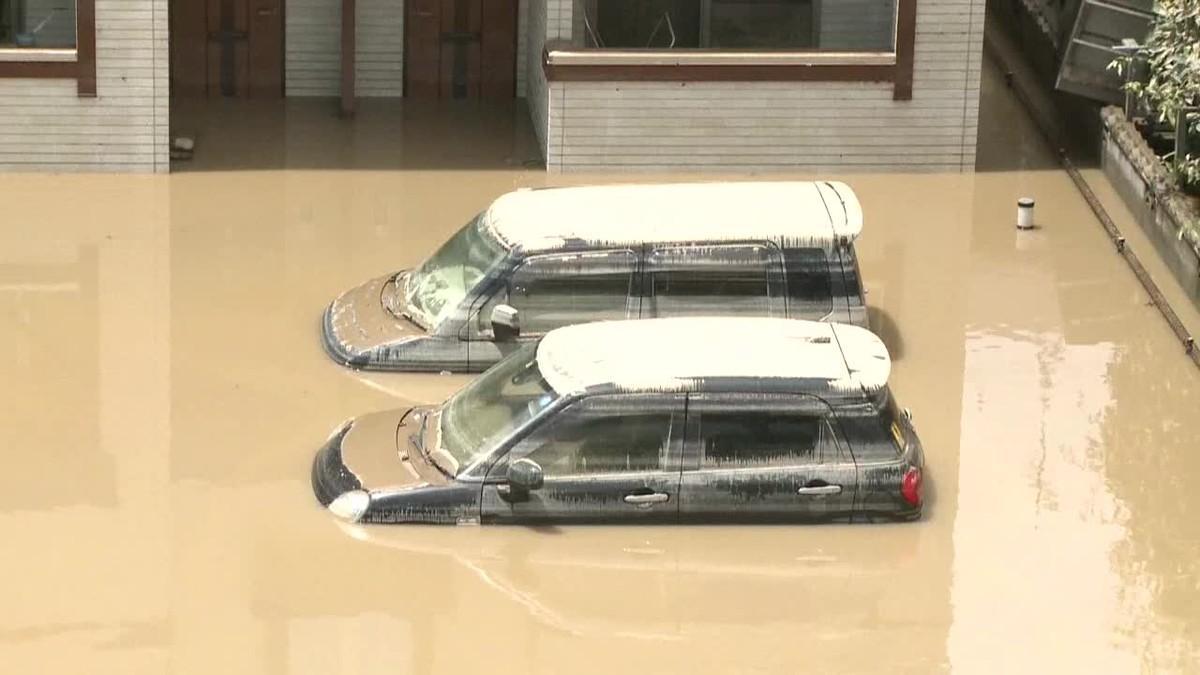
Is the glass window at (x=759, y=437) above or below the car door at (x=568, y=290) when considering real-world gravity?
below

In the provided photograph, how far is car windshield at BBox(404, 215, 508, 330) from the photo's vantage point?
16.0m

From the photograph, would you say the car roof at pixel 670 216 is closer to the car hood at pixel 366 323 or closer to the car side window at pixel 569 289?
the car side window at pixel 569 289

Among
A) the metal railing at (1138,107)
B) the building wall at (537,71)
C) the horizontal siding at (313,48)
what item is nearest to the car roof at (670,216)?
the metal railing at (1138,107)

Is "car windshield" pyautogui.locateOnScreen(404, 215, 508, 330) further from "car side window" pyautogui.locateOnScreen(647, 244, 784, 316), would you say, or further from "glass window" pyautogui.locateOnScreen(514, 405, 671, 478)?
"glass window" pyautogui.locateOnScreen(514, 405, 671, 478)

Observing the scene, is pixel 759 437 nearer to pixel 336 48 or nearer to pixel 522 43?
pixel 522 43

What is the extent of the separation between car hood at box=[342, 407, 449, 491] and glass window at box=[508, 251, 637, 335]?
144 cm

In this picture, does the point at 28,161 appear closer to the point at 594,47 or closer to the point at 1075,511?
the point at 594,47

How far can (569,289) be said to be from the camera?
1586 centimetres

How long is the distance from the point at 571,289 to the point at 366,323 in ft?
5.88

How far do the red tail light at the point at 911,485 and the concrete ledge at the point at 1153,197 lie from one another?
5.40m

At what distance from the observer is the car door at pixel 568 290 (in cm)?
1583

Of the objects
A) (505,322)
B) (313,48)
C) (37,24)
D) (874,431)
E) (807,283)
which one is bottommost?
(874,431)

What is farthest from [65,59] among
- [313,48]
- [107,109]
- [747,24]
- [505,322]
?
[505,322]

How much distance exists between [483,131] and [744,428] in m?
9.78
